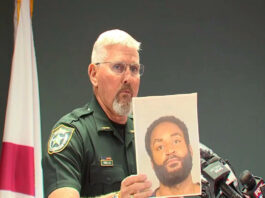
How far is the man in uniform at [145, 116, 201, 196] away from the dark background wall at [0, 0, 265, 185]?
198 cm

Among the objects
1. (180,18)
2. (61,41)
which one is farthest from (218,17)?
(61,41)

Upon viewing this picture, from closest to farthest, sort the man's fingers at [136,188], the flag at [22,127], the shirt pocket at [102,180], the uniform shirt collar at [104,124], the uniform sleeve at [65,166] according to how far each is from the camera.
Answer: the man's fingers at [136,188]
the uniform sleeve at [65,166]
the shirt pocket at [102,180]
the uniform shirt collar at [104,124]
the flag at [22,127]

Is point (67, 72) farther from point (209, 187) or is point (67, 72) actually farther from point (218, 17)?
point (209, 187)

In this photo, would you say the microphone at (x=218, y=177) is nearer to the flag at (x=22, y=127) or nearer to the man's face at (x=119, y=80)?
the man's face at (x=119, y=80)

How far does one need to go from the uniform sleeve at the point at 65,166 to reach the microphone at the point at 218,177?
0.50 metres

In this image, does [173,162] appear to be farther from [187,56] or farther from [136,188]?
[187,56]

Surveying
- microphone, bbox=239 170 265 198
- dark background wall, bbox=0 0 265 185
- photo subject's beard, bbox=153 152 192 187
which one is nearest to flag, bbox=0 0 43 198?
dark background wall, bbox=0 0 265 185

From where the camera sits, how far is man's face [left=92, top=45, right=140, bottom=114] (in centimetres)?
175


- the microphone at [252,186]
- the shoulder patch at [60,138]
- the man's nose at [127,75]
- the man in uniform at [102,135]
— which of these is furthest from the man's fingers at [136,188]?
the microphone at [252,186]

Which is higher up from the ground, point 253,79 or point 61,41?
point 61,41

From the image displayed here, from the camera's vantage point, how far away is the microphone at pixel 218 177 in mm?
1710

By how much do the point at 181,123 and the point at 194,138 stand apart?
7cm

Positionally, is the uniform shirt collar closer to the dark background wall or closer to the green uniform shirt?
the green uniform shirt

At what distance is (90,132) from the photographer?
5.78 feet
